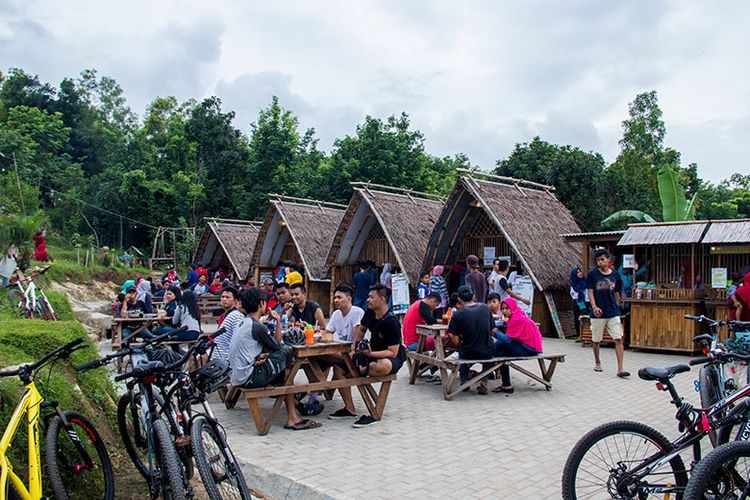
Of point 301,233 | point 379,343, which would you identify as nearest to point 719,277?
point 379,343

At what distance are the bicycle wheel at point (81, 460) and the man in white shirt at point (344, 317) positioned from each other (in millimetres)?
3316

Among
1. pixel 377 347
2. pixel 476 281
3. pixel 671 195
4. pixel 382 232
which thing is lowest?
pixel 377 347

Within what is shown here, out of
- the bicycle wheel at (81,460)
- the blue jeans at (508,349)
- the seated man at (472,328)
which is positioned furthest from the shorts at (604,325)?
the bicycle wheel at (81,460)

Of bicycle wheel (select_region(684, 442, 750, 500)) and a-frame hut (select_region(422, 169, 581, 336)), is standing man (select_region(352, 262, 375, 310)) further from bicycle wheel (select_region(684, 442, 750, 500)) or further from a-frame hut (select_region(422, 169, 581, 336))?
bicycle wheel (select_region(684, 442, 750, 500))

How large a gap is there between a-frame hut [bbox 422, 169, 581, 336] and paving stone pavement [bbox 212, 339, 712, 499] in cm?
512

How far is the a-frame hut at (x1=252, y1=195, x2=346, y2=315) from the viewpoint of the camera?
1862 centimetres

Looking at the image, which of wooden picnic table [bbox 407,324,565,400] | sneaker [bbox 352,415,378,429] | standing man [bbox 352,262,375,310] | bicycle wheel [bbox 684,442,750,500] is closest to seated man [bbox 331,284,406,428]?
sneaker [bbox 352,415,378,429]

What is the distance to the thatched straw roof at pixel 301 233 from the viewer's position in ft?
61.1

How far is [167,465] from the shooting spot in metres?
3.43

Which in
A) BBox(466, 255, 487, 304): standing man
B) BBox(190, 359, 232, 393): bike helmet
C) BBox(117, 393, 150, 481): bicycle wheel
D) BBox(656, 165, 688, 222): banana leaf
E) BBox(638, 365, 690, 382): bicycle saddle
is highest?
BBox(656, 165, 688, 222): banana leaf

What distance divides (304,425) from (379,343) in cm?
114

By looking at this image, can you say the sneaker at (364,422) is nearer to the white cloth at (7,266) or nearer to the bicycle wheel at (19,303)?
the bicycle wheel at (19,303)

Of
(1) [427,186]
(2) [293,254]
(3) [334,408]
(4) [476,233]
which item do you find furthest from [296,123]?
(3) [334,408]

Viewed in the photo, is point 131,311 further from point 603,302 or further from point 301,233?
point 301,233
